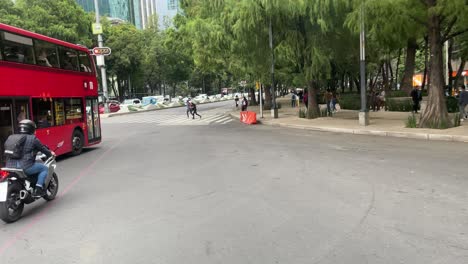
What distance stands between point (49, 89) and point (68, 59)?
1742mm

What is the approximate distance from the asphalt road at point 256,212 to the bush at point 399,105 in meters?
16.8

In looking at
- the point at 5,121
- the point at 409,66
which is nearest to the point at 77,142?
the point at 5,121

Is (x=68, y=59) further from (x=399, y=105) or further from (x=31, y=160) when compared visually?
(x=399, y=105)

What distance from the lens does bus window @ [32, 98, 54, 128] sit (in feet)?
41.6

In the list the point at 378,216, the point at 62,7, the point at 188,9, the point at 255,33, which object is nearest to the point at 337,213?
the point at 378,216

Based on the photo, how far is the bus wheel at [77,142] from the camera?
15167mm

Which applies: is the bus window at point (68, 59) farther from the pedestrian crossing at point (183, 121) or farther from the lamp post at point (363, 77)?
the pedestrian crossing at point (183, 121)

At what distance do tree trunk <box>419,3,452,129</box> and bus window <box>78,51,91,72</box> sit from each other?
518 inches

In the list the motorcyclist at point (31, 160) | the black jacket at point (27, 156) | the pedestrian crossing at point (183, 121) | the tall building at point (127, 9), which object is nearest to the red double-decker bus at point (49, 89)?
the motorcyclist at point (31, 160)

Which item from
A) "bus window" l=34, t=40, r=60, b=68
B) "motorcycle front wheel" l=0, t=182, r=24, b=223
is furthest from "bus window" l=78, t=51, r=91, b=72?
"motorcycle front wheel" l=0, t=182, r=24, b=223

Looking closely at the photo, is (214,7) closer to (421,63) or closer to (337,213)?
(337,213)

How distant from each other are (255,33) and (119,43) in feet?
147

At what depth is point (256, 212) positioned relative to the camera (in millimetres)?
6527

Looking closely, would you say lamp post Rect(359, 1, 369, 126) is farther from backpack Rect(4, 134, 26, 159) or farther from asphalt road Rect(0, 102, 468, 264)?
backpack Rect(4, 134, 26, 159)
